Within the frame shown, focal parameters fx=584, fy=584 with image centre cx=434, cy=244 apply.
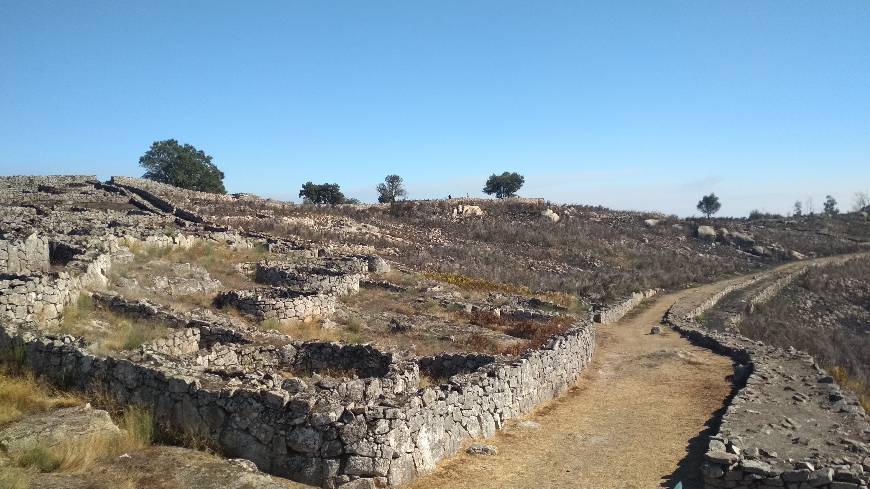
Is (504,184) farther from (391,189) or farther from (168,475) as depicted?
(168,475)

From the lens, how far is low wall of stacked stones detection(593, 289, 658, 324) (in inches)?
1080

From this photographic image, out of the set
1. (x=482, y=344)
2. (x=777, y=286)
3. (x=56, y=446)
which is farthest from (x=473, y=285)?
(x=777, y=286)

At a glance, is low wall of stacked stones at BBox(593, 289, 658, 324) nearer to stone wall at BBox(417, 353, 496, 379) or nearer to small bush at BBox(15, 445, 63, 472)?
stone wall at BBox(417, 353, 496, 379)

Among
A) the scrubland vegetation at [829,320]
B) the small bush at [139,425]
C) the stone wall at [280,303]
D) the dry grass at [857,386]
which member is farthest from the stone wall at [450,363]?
the scrubland vegetation at [829,320]

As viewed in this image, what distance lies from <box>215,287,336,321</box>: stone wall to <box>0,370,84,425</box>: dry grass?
7880mm

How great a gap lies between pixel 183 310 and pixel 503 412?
904 cm

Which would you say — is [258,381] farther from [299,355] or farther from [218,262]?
[218,262]

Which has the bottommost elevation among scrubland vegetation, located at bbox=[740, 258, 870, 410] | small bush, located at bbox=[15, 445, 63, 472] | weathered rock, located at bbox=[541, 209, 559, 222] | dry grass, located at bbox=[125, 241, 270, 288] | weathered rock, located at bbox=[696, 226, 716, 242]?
scrubland vegetation, located at bbox=[740, 258, 870, 410]

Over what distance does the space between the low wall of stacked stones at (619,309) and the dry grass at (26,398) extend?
22.6m

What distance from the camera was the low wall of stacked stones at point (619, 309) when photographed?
2743 centimetres

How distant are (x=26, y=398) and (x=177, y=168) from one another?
2743 inches

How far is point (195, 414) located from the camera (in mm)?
8281

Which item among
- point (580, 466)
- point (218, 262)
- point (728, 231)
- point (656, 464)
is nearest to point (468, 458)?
point (580, 466)

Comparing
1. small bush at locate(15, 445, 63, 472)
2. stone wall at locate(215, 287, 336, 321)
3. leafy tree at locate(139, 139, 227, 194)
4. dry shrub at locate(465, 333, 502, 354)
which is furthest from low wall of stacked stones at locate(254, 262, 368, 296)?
leafy tree at locate(139, 139, 227, 194)
